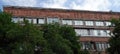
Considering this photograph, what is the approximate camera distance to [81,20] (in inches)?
1656

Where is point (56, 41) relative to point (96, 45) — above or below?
above

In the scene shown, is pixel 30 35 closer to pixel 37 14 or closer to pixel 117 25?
pixel 117 25

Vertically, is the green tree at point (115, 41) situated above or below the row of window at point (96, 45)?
above

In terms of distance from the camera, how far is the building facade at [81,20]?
131 feet

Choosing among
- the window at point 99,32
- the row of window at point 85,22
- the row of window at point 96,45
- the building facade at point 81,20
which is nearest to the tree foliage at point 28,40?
the building facade at point 81,20

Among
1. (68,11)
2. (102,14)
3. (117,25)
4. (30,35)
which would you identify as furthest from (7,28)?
(102,14)

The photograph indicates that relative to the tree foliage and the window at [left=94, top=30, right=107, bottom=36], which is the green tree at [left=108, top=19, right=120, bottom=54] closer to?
the tree foliage

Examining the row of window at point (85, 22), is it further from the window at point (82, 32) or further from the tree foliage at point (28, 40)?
the tree foliage at point (28, 40)

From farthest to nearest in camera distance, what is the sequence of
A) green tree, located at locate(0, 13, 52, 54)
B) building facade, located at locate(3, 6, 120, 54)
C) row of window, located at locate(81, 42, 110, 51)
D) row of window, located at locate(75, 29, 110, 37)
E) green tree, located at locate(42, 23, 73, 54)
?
row of window, located at locate(75, 29, 110, 37) < row of window, located at locate(81, 42, 110, 51) < building facade, located at locate(3, 6, 120, 54) < green tree, located at locate(42, 23, 73, 54) < green tree, located at locate(0, 13, 52, 54)

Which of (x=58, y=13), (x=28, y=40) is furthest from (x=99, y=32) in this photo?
(x=28, y=40)

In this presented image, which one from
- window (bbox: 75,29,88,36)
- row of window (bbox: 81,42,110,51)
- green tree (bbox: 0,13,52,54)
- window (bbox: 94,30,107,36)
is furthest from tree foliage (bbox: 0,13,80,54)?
window (bbox: 94,30,107,36)

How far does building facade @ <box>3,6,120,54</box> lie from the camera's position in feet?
131

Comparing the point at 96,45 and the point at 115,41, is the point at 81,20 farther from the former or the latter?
the point at 115,41

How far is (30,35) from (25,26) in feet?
4.16
